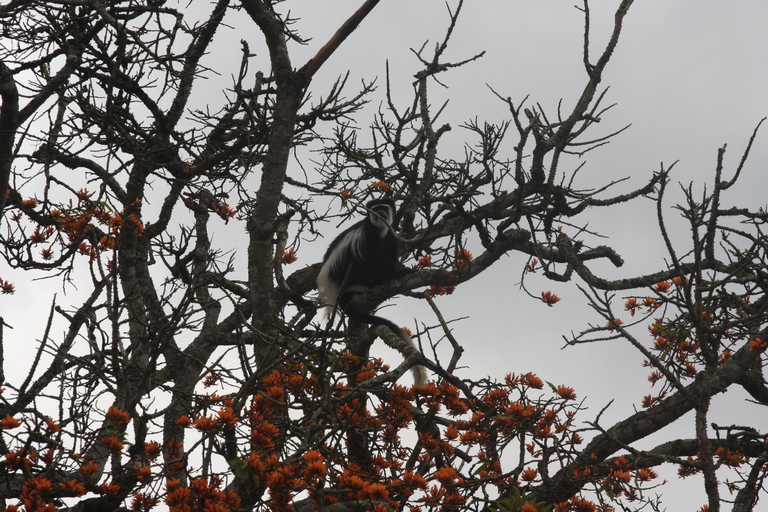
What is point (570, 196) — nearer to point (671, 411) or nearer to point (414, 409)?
point (671, 411)

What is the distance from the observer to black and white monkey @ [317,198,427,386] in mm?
5668

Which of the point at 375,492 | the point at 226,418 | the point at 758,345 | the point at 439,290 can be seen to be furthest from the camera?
the point at 439,290

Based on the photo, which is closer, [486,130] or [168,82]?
[168,82]

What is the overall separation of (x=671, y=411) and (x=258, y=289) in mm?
2983

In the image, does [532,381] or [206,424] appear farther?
[532,381]

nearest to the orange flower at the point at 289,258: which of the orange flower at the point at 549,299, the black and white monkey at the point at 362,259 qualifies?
the black and white monkey at the point at 362,259

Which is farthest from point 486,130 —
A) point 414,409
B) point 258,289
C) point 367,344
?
point 414,409

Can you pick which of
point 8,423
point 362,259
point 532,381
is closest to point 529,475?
point 532,381

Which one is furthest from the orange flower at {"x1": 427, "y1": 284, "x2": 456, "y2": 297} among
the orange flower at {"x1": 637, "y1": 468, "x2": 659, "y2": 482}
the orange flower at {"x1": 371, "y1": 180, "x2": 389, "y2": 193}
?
the orange flower at {"x1": 637, "y1": 468, "x2": 659, "y2": 482}

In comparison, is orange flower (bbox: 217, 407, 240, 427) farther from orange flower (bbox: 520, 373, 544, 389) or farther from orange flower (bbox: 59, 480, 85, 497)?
orange flower (bbox: 520, 373, 544, 389)

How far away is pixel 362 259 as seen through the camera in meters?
6.06

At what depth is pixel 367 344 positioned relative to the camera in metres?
4.41

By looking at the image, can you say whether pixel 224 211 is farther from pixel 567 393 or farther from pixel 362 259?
pixel 567 393

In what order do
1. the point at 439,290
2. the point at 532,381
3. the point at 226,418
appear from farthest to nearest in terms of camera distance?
the point at 439,290
the point at 532,381
the point at 226,418
